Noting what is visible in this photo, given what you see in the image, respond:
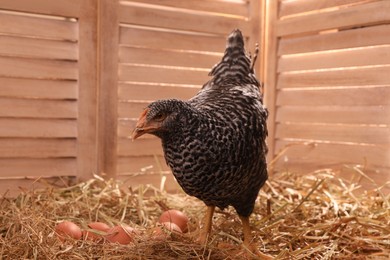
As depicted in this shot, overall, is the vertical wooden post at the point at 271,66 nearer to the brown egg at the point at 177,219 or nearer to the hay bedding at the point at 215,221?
the hay bedding at the point at 215,221

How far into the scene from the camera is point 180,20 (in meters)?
3.07

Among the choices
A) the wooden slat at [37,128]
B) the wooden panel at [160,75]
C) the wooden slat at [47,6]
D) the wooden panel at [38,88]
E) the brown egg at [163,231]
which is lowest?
the brown egg at [163,231]

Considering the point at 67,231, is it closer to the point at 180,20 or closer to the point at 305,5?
the point at 180,20

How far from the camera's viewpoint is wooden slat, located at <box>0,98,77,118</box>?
2.65 m

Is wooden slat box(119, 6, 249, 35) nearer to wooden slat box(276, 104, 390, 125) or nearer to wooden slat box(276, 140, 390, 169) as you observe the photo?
wooden slat box(276, 104, 390, 125)

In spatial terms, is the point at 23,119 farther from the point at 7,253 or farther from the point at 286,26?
the point at 286,26

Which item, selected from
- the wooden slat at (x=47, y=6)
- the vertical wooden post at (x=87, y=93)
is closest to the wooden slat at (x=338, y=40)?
the vertical wooden post at (x=87, y=93)

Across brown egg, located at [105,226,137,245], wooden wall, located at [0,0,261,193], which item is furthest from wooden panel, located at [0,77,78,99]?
brown egg, located at [105,226,137,245]

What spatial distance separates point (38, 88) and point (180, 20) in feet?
3.16

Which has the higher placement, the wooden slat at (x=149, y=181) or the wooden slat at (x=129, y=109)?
the wooden slat at (x=129, y=109)

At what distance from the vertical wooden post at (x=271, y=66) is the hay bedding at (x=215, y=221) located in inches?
15.3

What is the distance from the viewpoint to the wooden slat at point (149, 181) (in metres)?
2.99

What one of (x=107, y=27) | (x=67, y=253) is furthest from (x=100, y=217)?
(x=107, y=27)

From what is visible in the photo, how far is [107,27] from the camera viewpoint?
9.32ft
